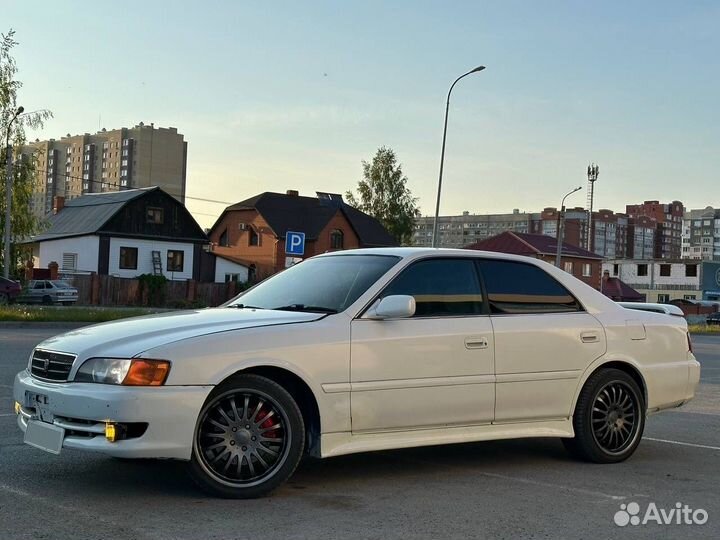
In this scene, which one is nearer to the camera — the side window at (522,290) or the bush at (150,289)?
the side window at (522,290)

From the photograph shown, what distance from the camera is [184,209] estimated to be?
6481cm

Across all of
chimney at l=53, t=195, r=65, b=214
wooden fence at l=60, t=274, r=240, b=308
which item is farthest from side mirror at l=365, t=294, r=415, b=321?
chimney at l=53, t=195, r=65, b=214

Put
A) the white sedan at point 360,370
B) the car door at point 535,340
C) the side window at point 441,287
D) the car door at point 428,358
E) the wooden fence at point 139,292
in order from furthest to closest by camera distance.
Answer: the wooden fence at point 139,292 < the car door at point 535,340 < the side window at point 441,287 < the car door at point 428,358 < the white sedan at point 360,370

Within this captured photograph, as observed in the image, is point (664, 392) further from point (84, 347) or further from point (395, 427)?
point (84, 347)

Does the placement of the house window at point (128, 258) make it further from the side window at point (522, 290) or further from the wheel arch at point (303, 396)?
the wheel arch at point (303, 396)

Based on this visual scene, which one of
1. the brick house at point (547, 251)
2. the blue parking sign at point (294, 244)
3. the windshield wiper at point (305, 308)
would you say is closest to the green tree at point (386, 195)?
the brick house at point (547, 251)

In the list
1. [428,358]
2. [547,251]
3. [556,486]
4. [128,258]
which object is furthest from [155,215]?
[556,486]

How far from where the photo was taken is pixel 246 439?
18.1 feet

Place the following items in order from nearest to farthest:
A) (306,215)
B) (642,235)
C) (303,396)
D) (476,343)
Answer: (303,396) → (476,343) → (306,215) → (642,235)

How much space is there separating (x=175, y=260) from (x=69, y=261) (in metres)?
7.01

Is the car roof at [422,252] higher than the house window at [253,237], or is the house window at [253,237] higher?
the house window at [253,237]

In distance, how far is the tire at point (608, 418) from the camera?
693 cm

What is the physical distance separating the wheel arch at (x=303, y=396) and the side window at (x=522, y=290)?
161 cm

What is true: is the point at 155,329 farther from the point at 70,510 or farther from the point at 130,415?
the point at 70,510
